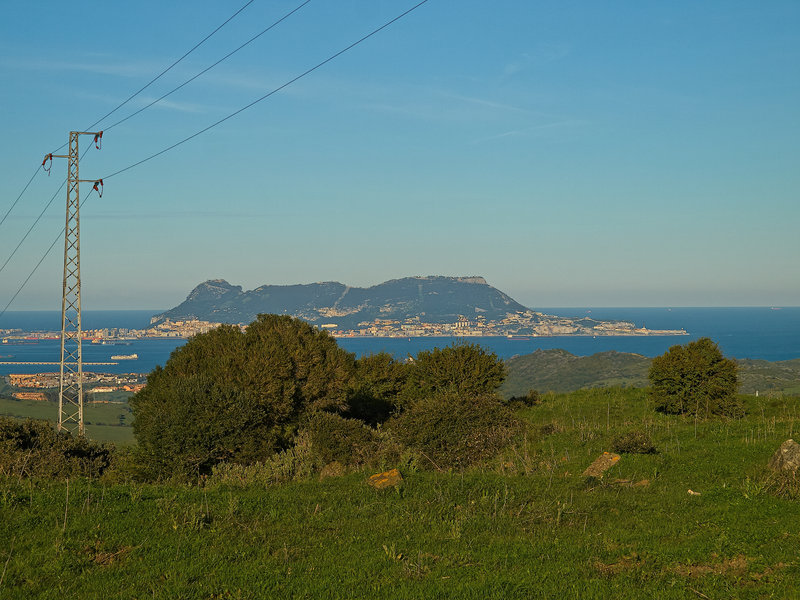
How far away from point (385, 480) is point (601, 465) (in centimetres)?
620

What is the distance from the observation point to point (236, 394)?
22.4m

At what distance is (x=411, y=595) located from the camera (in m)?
8.93

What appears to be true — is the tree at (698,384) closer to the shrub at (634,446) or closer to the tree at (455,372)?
the tree at (455,372)

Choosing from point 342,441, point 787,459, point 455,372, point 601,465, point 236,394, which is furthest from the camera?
point 455,372

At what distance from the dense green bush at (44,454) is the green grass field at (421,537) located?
2.65 m

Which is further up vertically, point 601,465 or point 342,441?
point 601,465

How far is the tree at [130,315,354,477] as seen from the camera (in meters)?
20.5

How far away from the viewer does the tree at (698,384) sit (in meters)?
29.7

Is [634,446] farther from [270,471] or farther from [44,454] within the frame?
[44,454]

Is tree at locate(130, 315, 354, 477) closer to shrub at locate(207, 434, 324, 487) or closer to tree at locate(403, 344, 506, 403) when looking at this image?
shrub at locate(207, 434, 324, 487)

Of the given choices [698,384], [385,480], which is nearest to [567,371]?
[698,384]

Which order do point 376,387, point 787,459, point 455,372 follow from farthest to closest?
point 376,387 < point 455,372 < point 787,459

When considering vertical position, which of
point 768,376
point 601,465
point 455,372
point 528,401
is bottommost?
point 768,376

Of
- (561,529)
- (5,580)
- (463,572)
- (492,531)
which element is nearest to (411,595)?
(463,572)
